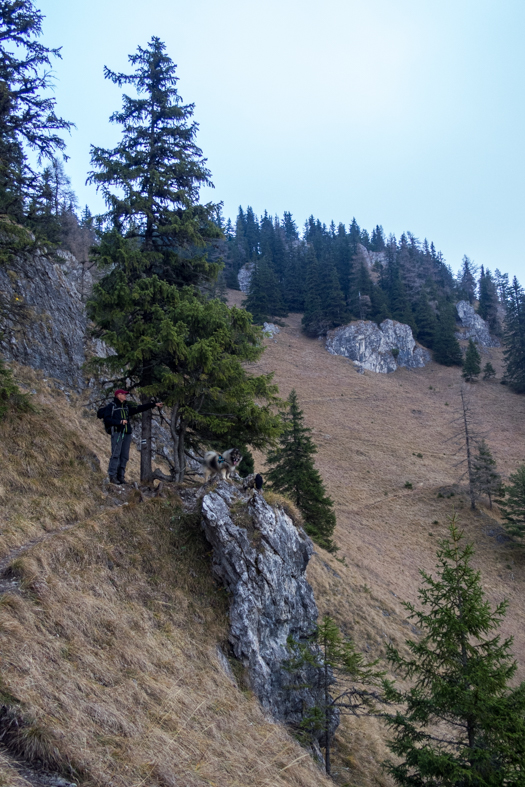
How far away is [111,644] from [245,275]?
88.5 meters

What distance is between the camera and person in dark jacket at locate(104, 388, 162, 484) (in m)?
9.61

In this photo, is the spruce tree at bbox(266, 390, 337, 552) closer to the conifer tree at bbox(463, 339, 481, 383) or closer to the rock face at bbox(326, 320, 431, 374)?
the rock face at bbox(326, 320, 431, 374)

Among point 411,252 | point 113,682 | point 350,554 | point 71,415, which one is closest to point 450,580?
point 113,682

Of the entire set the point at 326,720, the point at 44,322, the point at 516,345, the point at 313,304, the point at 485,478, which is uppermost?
the point at 313,304

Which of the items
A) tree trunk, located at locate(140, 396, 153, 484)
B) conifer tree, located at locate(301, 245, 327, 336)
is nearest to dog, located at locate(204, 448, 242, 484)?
tree trunk, located at locate(140, 396, 153, 484)

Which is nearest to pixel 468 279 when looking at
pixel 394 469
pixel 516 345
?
pixel 516 345

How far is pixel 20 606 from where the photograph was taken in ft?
16.6

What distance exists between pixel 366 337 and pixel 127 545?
6195 cm

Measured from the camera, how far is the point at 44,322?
1588cm

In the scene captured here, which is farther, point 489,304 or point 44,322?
point 489,304

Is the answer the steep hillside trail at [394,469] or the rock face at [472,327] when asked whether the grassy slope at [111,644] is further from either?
the rock face at [472,327]

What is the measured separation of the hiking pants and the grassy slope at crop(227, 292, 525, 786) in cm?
807

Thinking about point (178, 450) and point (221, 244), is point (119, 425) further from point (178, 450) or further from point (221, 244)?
point (221, 244)

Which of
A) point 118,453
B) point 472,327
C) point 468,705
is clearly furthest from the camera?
point 472,327
